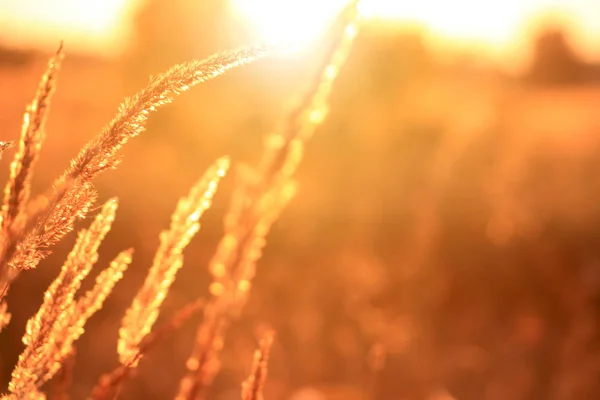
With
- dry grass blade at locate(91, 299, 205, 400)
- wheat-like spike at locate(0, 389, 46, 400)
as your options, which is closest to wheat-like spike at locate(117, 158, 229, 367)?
dry grass blade at locate(91, 299, 205, 400)

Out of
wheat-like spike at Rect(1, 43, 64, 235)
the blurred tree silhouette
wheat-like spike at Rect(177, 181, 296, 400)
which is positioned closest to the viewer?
wheat-like spike at Rect(1, 43, 64, 235)

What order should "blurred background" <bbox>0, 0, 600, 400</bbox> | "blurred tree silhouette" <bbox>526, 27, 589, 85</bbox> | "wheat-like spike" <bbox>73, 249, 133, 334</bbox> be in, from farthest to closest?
"blurred tree silhouette" <bbox>526, 27, 589, 85</bbox>, "blurred background" <bbox>0, 0, 600, 400</bbox>, "wheat-like spike" <bbox>73, 249, 133, 334</bbox>

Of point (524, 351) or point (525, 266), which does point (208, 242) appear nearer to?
point (525, 266)

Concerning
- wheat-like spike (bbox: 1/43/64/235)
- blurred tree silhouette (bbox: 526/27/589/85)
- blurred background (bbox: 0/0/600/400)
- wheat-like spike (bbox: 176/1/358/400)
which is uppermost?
blurred tree silhouette (bbox: 526/27/589/85)

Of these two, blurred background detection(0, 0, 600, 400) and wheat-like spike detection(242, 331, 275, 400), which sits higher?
blurred background detection(0, 0, 600, 400)

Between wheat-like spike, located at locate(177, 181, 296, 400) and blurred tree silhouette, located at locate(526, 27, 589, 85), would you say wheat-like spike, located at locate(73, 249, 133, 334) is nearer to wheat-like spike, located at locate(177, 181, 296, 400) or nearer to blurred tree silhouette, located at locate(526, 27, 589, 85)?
wheat-like spike, located at locate(177, 181, 296, 400)

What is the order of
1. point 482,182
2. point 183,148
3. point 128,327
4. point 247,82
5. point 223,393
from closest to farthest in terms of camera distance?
point 128,327 < point 223,393 < point 482,182 < point 183,148 < point 247,82

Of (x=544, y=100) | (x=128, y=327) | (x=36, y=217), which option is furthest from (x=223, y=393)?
(x=544, y=100)

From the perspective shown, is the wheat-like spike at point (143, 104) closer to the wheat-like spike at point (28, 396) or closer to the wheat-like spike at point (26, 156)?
the wheat-like spike at point (26, 156)
